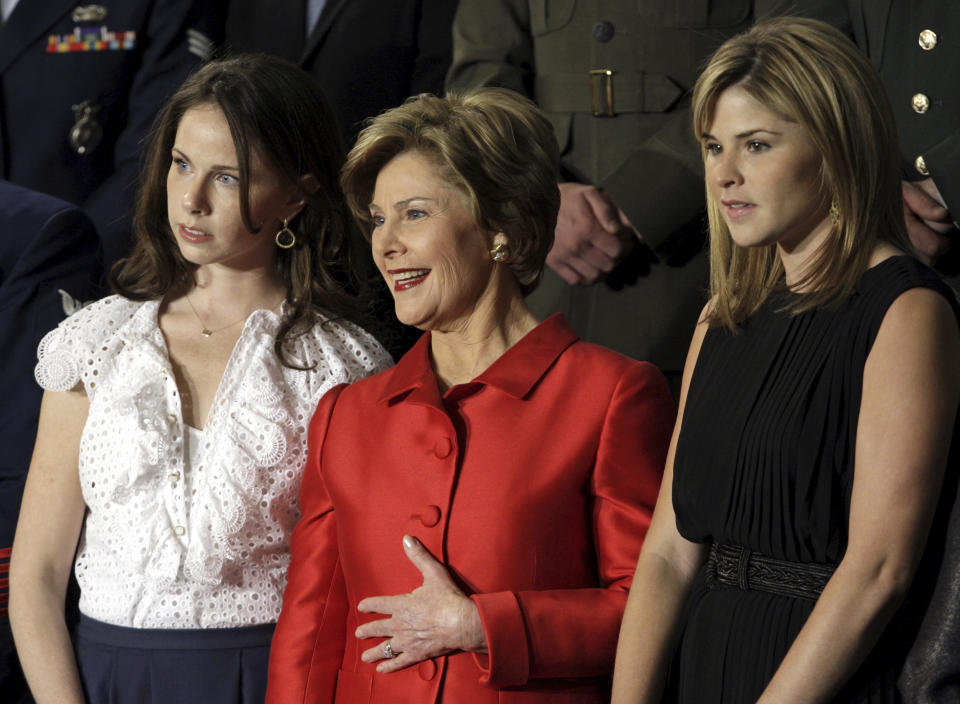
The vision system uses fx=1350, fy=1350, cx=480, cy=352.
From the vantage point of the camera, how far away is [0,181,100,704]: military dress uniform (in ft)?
9.17

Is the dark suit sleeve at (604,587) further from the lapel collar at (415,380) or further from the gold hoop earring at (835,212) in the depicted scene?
the gold hoop earring at (835,212)

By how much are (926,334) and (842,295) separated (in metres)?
0.15

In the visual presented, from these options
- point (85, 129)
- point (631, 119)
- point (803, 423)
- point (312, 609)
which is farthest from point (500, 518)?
point (85, 129)

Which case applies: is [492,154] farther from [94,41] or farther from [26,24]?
[26,24]

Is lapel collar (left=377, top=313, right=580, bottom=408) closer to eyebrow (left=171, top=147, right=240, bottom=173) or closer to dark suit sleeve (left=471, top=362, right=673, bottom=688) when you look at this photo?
dark suit sleeve (left=471, top=362, right=673, bottom=688)

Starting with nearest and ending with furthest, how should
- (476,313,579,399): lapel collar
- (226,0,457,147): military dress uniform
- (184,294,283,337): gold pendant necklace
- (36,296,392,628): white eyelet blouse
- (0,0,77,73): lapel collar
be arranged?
(476,313,579,399): lapel collar < (36,296,392,628): white eyelet blouse < (184,294,283,337): gold pendant necklace < (226,0,457,147): military dress uniform < (0,0,77,73): lapel collar

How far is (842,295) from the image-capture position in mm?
1904

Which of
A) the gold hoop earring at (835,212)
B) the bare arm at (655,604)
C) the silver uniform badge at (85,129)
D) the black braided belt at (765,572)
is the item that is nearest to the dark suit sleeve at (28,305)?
the silver uniform badge at (85,129)

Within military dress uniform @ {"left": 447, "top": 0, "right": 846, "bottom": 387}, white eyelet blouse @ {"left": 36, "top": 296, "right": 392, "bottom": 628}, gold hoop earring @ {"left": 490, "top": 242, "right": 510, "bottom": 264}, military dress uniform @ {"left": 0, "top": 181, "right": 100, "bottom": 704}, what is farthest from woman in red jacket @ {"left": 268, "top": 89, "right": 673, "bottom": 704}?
military dress uniform @ {"left": 0, "top": 181, "right": 100, "bottom": 704}

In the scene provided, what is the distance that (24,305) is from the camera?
2871 mm

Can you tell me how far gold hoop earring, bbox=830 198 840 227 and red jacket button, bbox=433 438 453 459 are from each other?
0.71 m

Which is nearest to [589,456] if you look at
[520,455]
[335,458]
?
[520,455]

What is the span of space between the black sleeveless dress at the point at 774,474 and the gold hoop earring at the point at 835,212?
9 cm

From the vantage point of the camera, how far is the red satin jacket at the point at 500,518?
2.14m
